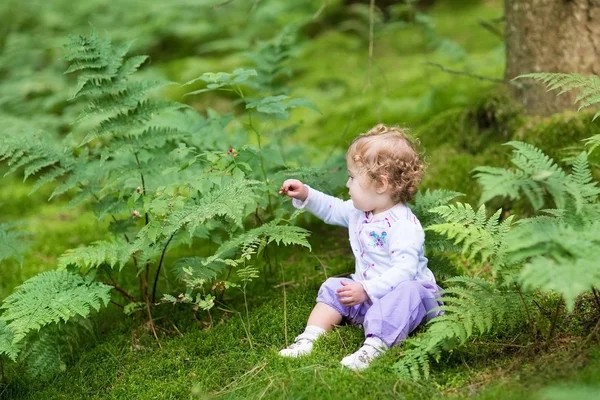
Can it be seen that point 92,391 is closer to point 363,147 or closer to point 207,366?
point 207,366

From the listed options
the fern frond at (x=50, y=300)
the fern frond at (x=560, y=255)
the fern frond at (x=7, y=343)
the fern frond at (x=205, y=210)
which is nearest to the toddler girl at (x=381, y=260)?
the fern frond at (x=205, y=210)

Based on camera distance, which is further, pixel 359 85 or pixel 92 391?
pixel 359 85

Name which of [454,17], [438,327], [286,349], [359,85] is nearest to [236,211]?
[286,349]

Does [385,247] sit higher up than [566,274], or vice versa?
[566,274]

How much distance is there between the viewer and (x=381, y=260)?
3.69 metres

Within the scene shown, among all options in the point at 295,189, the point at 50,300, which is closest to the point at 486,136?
the point at 295,189

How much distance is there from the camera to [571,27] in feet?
15.4

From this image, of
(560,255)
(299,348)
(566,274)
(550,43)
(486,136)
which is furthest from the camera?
(486,136)

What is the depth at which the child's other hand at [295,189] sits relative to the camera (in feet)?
13.1

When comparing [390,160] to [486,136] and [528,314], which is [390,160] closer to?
[528,314]

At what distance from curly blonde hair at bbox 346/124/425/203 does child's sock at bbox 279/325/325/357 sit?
912 millimetres

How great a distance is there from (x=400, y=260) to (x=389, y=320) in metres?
0.35

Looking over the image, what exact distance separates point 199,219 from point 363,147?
1.06 meters

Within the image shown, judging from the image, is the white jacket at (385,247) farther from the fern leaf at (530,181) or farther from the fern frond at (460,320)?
the fern leaf at (530,181)
